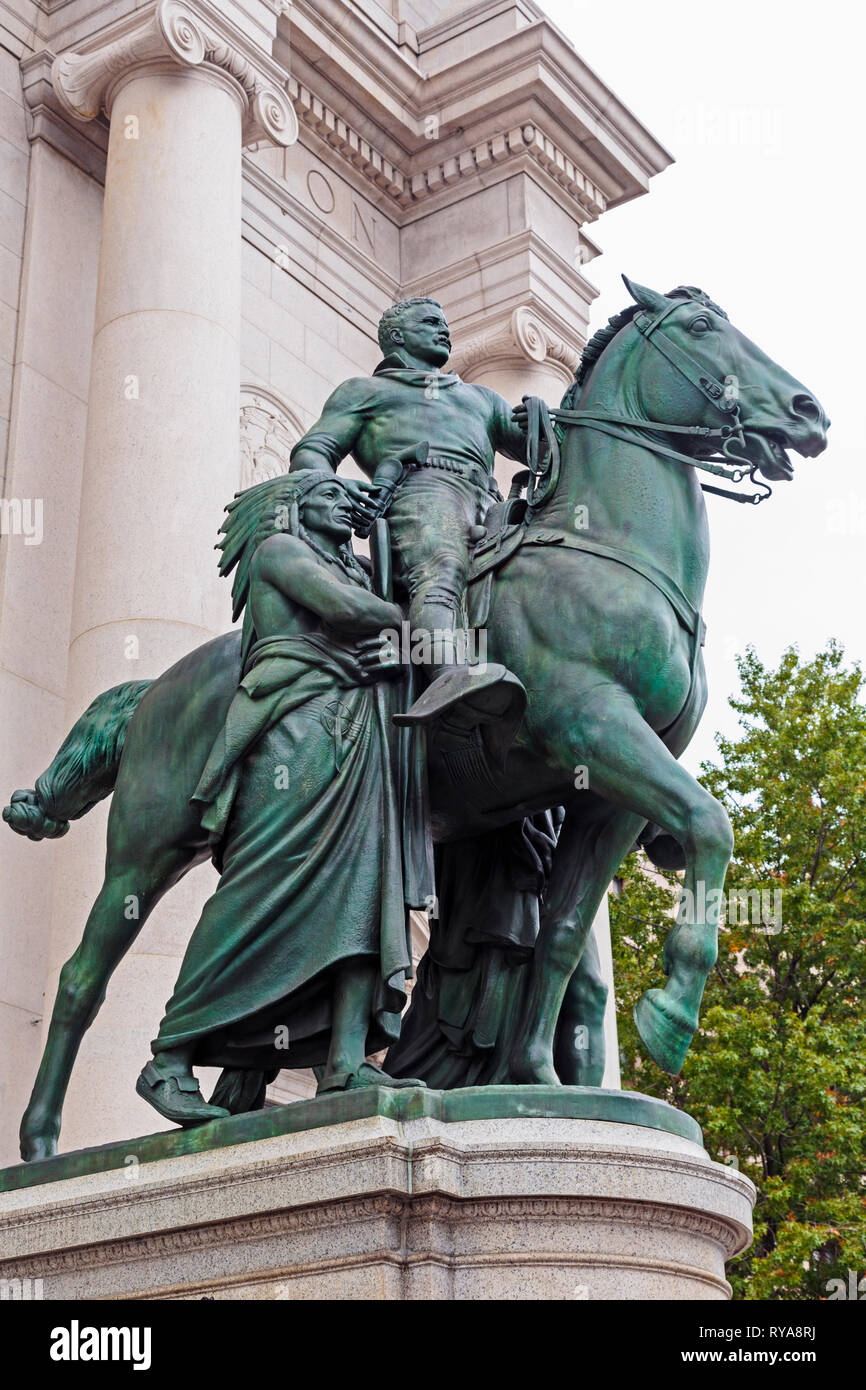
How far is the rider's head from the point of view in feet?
29.0

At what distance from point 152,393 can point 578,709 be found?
24.8 ft

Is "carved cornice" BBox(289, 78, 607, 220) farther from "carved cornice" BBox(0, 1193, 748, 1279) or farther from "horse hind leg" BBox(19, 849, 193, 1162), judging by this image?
"carved cornice" BBox(0, 1193, 748, 1279)

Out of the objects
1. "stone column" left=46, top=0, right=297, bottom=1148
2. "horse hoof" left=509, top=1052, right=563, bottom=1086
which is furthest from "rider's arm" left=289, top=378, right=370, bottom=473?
"stone column" left=46, top=0, right=297, bottom=1148

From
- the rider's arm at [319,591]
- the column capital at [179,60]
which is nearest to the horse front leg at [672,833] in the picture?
the rider's arm at [319,591]

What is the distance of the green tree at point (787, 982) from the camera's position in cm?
2214

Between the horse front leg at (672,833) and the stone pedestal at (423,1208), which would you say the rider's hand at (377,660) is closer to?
the horse front leg at (672,833)

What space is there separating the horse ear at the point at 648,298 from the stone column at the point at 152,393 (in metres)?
5.57

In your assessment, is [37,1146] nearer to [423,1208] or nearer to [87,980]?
[87,980]

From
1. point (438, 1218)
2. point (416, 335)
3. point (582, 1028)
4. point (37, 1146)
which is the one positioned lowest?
point (438, 1218)

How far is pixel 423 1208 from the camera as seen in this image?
6090 millimetres

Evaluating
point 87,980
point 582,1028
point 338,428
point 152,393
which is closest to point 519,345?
point 152,393

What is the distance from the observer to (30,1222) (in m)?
7.11
